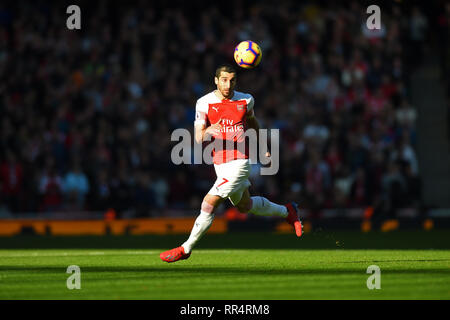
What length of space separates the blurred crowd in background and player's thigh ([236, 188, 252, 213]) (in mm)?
9079

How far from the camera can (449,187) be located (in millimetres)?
23828

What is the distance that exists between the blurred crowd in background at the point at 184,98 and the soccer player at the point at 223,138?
31.6 ft

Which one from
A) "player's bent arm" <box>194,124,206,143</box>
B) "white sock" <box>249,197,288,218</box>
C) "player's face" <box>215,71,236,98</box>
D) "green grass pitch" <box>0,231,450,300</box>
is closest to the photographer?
"green grass pitch" <box>0,231,450,300</box>

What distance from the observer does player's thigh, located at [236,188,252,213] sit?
39.7ft

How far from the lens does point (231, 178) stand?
1151 cm

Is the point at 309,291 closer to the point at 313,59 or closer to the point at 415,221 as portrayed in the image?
the point at 415,221

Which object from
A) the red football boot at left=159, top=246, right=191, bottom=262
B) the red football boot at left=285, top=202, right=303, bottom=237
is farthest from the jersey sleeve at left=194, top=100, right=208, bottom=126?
the red football boot at left=285, top=202, right=303, bottom=237

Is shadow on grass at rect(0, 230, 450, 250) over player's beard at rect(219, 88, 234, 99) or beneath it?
beneath

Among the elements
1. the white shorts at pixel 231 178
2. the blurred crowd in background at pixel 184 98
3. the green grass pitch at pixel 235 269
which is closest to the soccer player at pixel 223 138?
the white shorts at pixel 231 178

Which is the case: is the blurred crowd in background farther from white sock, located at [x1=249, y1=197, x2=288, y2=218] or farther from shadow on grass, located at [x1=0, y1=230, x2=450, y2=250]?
white sock, located at [x1=249, y1=197, x2=288, y2=218]

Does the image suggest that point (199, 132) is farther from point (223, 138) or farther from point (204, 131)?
point (223, 138)

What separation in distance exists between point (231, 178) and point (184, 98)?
12.8 meters

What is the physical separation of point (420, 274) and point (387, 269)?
2.02 ft

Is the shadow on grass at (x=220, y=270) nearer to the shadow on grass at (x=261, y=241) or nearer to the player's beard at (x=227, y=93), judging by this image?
the player's beard at (x=227, y=93)
